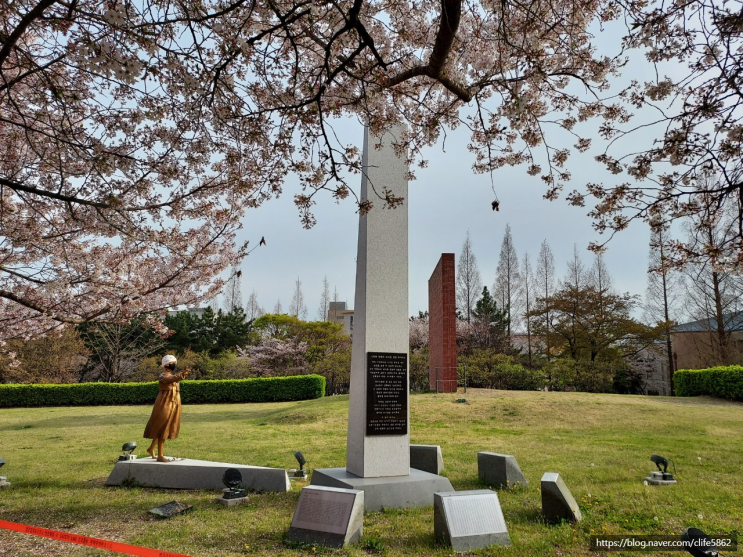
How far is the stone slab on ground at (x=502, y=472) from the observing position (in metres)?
6.57

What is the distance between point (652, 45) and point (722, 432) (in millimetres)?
11139

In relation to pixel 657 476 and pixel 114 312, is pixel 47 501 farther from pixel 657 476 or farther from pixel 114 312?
pixel 657 476

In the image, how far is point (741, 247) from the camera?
3.39m

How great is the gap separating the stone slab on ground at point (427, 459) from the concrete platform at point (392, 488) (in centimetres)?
119

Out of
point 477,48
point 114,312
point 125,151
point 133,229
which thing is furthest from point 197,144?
point 114,312

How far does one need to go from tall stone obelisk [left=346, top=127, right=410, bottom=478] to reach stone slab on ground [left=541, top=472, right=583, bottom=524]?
187 centimetres

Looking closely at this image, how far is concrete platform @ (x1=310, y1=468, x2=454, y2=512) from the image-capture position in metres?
5.69

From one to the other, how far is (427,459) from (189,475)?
3460mm

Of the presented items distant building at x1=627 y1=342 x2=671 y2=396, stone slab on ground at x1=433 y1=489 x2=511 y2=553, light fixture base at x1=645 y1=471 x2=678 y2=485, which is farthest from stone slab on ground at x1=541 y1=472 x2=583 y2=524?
distant building at x1=627 y1=342 x2=671 y2=396

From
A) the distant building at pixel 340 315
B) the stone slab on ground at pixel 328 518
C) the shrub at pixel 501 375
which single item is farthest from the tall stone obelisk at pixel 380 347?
the distant building at pixel 340 315

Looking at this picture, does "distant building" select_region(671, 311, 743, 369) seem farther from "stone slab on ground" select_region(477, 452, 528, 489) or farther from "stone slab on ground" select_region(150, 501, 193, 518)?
"stone slab on ground" select_region(150, 501, 193, 518)

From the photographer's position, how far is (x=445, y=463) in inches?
330

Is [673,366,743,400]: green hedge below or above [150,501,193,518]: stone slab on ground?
above

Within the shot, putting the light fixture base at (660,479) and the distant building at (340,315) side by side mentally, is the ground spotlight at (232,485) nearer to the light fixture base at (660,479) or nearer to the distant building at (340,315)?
the light fixture base at (660,479)
